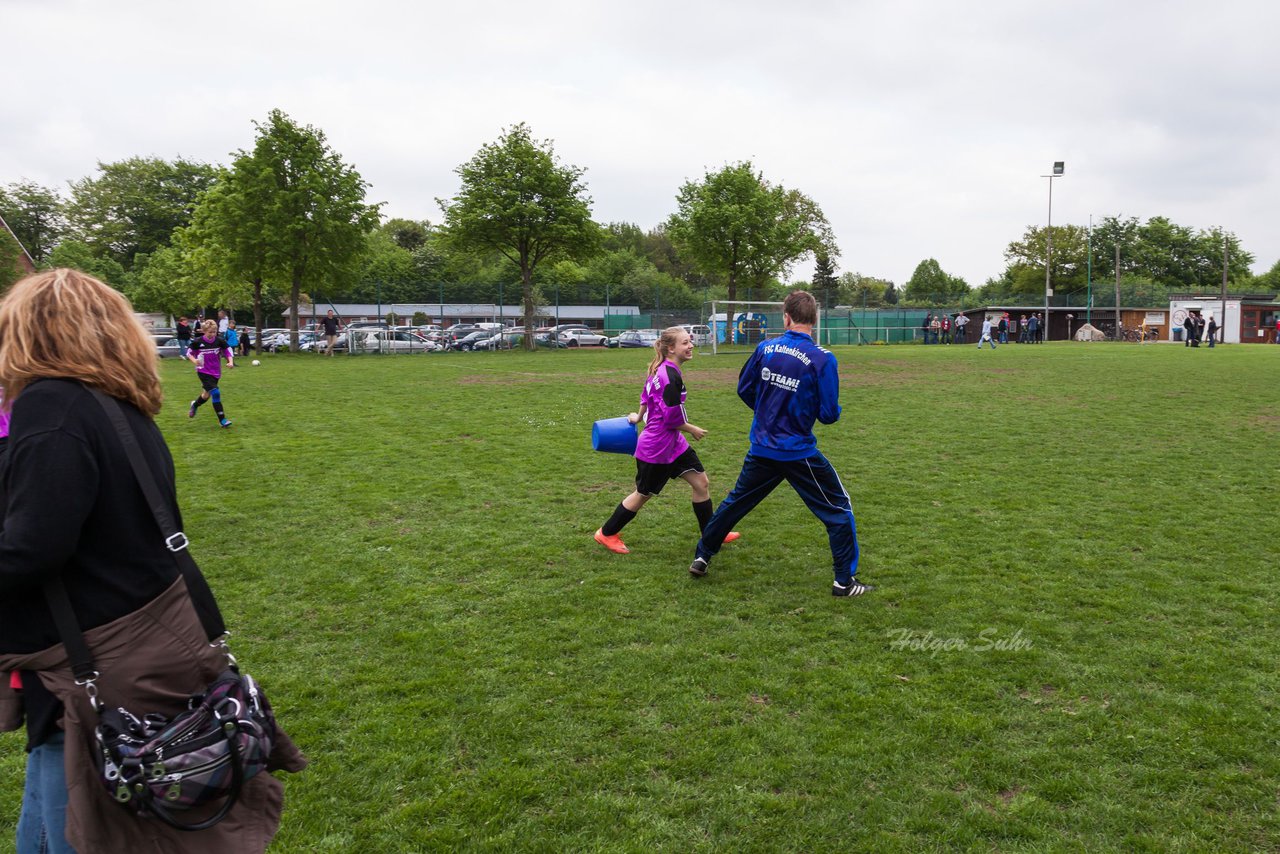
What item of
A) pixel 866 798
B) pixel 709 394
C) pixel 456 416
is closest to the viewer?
pixel 866 798

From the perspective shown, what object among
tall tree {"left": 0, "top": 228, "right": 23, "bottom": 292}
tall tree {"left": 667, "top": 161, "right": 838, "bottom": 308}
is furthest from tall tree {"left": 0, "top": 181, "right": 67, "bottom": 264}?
tall tree {"left": 0, "top": 228, "right": 23, "bottom": 292}

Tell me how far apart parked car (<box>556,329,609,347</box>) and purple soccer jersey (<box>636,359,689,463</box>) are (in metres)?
39.9

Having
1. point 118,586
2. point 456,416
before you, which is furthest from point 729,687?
point 456,416

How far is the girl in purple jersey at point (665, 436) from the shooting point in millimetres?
6172

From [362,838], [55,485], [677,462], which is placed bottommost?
[362,838]

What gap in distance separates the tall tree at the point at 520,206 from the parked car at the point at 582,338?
18.1ft

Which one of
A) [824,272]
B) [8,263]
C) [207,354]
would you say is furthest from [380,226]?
[824,272]

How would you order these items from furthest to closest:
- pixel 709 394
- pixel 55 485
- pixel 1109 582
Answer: pixel 709 394
pixel 1109 582
pixel 55 485

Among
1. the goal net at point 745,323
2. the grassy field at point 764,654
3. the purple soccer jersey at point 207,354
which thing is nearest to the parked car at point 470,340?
the goal net at point 745,323

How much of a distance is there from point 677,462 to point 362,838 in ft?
12.5

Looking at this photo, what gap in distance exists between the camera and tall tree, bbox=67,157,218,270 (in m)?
72.0

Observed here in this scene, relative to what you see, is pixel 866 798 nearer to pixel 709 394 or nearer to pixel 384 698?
pixel 384 698

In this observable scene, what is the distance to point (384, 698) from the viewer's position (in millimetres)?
4184

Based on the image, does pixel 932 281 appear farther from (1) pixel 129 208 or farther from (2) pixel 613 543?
(2) pixel 613 543
